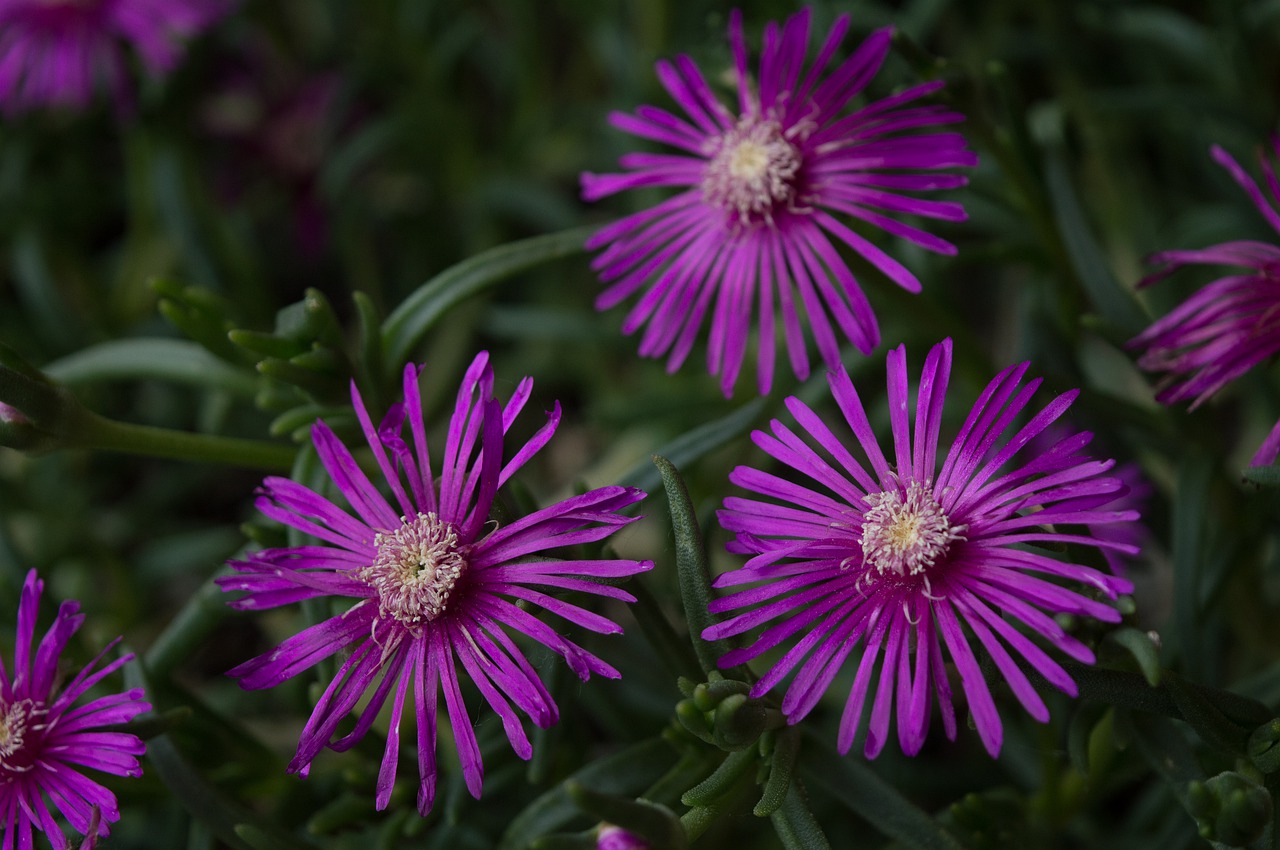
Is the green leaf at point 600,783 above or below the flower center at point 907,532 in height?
below

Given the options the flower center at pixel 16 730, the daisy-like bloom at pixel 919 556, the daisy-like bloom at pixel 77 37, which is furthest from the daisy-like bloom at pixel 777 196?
the daisy-like bloom at pixel 77 37

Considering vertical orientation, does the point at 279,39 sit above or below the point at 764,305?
above

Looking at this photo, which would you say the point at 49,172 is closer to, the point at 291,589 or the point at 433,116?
the point at 433,116

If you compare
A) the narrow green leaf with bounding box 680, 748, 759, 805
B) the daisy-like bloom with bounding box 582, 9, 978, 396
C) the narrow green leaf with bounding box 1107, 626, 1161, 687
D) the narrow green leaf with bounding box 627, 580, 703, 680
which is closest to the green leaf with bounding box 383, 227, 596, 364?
the daisy-like bloom with bounding box 582, 9, 978, 396

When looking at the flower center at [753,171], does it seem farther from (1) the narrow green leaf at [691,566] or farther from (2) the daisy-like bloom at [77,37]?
(2) the daisy-like bloom at [77,37]

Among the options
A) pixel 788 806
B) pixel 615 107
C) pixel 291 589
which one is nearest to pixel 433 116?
pixel 615 107

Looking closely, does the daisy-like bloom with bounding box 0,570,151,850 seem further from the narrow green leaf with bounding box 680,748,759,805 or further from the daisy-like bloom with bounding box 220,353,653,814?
the narrow green leaf with bounding box 680,748,759,805

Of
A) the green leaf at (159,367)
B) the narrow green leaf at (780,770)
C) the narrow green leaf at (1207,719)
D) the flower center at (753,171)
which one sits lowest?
the narrow green leaf at (1207,719)
